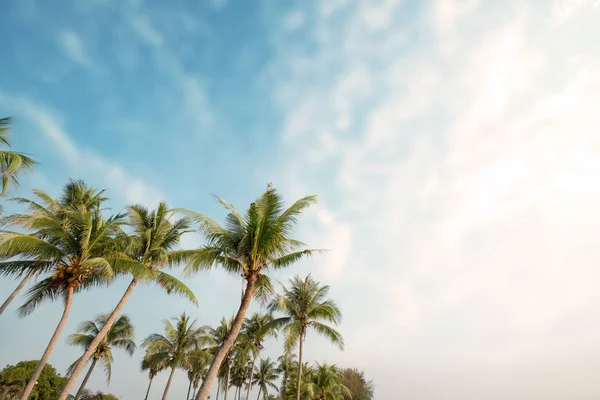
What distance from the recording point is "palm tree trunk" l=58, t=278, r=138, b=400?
49.5ft

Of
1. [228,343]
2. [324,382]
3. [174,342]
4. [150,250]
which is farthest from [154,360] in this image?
[228,343]

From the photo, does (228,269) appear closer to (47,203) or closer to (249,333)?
(47,203)

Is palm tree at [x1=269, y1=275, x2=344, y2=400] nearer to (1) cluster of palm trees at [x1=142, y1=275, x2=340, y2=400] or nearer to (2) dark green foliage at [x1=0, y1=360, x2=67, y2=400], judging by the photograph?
(1) cluster of palm trees at [x1=142, y1=275, x2=340, y2=400]

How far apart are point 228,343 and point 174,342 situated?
2480 cm

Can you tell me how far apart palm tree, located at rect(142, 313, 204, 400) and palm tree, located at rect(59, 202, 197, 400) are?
57.9 feet

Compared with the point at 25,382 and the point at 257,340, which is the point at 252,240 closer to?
the point at 257,340

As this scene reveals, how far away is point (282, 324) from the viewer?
83.3ft

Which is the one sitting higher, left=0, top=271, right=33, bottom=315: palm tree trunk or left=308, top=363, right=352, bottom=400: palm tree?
left=308, top=363, right=352, bottom=400: palm tree

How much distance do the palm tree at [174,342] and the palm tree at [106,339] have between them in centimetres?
297

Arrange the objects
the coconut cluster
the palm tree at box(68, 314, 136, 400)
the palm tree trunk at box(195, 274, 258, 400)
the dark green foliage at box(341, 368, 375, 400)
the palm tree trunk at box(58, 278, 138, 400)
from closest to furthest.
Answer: the palm tree trunk at box(195, 274, 258, 400), the palm tree trunk at box(58, 278, 138, 400), the coconut cluster, the palm tree at box(68, 314, 136, 400), the dark green foliage at box(341, 368, 375, 400)

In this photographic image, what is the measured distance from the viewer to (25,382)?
4119 centimetres

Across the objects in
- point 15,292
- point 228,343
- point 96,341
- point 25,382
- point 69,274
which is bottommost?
point 228,343

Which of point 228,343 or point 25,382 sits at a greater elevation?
point 25,382

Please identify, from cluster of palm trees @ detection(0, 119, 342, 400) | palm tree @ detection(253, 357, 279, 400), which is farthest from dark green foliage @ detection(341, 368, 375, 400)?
cluster of palm trees @ detection(0, 119, 342, 400)
